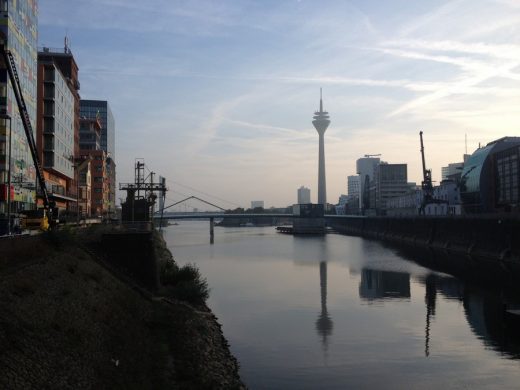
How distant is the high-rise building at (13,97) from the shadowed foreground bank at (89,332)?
24306 mm

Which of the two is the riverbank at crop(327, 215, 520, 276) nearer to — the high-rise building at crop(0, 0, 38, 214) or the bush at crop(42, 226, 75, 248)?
the bush at crop(42, 226, 75, 248)

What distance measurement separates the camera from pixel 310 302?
45250 mm

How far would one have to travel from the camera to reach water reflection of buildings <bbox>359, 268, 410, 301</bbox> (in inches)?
1932

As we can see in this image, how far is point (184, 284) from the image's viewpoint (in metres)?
38.0

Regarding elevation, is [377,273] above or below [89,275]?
below

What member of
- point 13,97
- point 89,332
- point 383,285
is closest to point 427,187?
point 383,285

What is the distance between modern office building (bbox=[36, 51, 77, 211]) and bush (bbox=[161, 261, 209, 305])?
92.6 feet

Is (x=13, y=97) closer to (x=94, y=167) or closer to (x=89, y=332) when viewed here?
(x=89, y=332)

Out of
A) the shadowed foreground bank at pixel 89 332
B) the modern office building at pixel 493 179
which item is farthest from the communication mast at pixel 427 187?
the shadowed foreground bank at pixel 89 332

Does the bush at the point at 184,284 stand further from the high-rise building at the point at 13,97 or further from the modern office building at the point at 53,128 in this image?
the modern office building at the point at 53,128

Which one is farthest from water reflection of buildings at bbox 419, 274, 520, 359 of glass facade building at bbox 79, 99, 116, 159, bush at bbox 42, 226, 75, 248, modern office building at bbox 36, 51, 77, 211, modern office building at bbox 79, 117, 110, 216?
glass facade building at bbox 79, 99, 116, 159

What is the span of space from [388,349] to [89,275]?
676 inches

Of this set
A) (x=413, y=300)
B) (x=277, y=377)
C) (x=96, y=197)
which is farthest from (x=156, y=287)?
(x=96, y=197)

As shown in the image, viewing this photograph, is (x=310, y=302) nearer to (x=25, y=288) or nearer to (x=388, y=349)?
(x=388, y=349)
